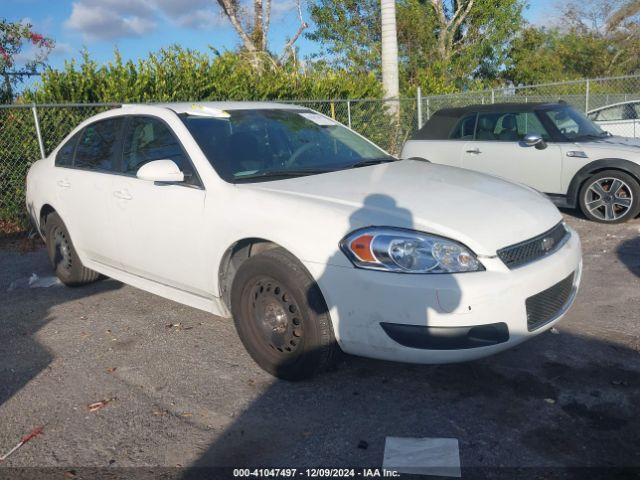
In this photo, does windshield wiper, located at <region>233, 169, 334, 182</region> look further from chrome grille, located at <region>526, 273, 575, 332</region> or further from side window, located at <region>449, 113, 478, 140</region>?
side window, located at <region>449, 113, 478, 140</region>

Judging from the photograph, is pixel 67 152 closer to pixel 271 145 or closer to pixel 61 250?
pixel 61 250

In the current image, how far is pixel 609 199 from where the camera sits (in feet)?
24.3

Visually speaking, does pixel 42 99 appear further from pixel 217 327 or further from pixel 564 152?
pixel 564 152

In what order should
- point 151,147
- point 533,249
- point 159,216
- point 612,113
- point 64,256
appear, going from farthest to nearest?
point 612,113 < point 64,256 < point 151,147 < point 159,216 < point 533,249

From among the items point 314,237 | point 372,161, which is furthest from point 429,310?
point 372,161

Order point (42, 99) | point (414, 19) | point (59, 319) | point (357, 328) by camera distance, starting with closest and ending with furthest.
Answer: point (357, 328)
point (59, 319)
point (42, 99)
point (414, 19)

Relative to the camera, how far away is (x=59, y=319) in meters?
4.90

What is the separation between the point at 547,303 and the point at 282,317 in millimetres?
1494

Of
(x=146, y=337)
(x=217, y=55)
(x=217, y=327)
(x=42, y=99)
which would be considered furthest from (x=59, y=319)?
(x=217, y=55)

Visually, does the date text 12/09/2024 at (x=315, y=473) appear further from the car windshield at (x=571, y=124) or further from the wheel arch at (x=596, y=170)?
the car windshield at (x=571, y=124)

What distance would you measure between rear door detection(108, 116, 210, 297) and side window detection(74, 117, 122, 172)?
172mm

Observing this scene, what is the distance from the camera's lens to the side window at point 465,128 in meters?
8.67

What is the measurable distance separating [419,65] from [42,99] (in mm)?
17422

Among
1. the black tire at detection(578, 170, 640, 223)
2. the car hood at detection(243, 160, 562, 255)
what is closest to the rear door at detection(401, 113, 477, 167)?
the black tire at detection(578, 170, 640, 223)
